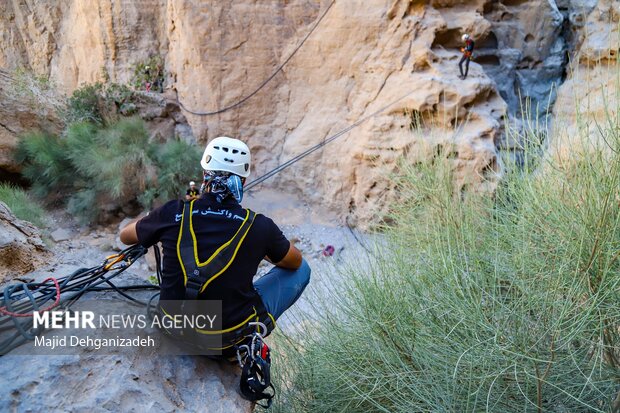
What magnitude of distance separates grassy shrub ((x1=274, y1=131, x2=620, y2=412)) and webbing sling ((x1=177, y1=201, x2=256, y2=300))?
0.82 metres

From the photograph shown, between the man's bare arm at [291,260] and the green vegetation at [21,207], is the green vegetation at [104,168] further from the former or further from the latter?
the man's bare arm at [291,260]

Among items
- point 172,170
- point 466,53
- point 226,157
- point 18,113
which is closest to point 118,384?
point 226,157

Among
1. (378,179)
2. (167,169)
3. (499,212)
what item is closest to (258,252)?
(499,212)

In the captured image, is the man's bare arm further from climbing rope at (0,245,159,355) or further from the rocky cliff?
the rocky cliff

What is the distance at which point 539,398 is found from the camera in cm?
181

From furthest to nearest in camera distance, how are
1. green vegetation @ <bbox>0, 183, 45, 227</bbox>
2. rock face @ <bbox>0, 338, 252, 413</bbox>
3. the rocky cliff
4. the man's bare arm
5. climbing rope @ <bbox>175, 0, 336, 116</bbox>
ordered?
climbing rope @ <bbox>175, 0, 336, 116</bbox>
the rocky cliff
green vegetation @ <bbox>0, 183, 45, 227</bbox>
the man's bare arm
rock face @ <bbox>0, 338, 252, 413</bbox>

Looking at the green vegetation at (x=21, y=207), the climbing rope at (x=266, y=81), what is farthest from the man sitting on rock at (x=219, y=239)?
the climbing rope at (x=266, y=81)

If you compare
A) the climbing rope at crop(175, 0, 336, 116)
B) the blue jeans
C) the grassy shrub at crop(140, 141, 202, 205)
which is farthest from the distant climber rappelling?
the blue jeans

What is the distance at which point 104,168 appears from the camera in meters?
7.18

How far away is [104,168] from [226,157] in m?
5.67

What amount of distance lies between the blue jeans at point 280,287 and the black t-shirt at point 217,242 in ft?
0.76

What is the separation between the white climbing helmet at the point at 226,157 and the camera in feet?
7.04

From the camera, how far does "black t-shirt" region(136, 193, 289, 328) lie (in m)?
2.00

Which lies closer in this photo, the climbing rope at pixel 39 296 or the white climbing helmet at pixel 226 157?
the climbing rope at pixel 39 296
